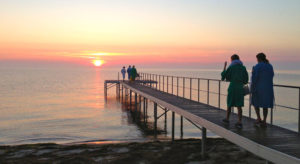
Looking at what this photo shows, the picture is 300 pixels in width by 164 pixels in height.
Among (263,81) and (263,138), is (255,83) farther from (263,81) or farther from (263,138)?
(263,138)

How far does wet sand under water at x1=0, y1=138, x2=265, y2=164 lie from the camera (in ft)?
33.3

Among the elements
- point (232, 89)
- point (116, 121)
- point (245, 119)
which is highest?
point (232, 89)

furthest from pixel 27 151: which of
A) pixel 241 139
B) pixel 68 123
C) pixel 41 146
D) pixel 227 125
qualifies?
pixel 68 123

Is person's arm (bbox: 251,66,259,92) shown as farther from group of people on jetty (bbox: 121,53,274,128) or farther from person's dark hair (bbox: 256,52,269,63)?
person's dark hair (bbox: 256,52,269,63)

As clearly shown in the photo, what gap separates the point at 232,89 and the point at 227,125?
42.6 inches

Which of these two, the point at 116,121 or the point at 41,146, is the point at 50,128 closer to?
the point at 116,121

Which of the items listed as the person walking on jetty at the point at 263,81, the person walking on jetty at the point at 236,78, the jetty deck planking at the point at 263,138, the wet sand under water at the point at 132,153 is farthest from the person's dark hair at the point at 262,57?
the wet sand under water at the point at 132,153

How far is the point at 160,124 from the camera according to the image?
2122 cm

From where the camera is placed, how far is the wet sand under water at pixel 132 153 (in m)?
10.1

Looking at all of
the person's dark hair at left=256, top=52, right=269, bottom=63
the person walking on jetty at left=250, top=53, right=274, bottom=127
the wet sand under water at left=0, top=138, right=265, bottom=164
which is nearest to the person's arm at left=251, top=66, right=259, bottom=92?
the person walking on jetty at left=250, top=53, right=274, bottom=127

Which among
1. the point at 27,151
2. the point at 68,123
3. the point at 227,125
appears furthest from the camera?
the point at 68,123

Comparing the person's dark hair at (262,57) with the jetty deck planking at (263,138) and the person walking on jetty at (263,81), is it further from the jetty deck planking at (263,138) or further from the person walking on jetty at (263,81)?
the jetty deck planking at (263,138)

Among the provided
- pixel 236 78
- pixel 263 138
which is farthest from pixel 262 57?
pixel 263 138

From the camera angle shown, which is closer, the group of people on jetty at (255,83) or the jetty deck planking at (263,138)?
the jetty deck planking at (263,138)
